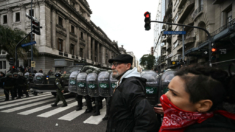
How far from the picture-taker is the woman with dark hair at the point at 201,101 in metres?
0.80

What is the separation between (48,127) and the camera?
405 centimetres

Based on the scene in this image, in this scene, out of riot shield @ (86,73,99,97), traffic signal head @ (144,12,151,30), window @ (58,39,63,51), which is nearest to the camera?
riot shield @ (86,73,99,97)

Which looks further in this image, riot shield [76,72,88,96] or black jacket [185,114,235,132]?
riot shield [76,72,88,96]

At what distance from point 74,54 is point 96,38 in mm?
18241

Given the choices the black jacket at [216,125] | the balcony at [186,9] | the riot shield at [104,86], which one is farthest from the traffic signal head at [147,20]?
the balcony at [186,9]

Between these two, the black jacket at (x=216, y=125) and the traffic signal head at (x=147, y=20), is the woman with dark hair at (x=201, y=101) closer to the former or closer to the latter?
the black jacket at (x=216, y=125)

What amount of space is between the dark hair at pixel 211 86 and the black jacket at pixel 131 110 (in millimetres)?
555

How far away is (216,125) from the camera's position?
0.77m

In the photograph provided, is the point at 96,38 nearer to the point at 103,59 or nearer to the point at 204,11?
the point at 103,59

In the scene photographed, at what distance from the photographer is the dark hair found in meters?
0.81

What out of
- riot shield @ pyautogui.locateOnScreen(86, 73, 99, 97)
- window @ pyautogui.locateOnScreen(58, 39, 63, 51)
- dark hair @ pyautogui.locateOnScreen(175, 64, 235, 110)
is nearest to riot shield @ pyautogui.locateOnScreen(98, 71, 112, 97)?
riot shield @ pyautogui.locateOnScreen(86, 73, 99, 97)

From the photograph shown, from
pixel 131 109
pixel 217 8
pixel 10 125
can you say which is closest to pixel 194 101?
pixel 131 109

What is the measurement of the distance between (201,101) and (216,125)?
0.15 m

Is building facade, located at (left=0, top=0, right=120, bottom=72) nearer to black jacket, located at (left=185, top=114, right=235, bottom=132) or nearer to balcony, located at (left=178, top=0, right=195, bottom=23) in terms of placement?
black jacket, located at (left=185, top=114, right=235, bottom=132)
